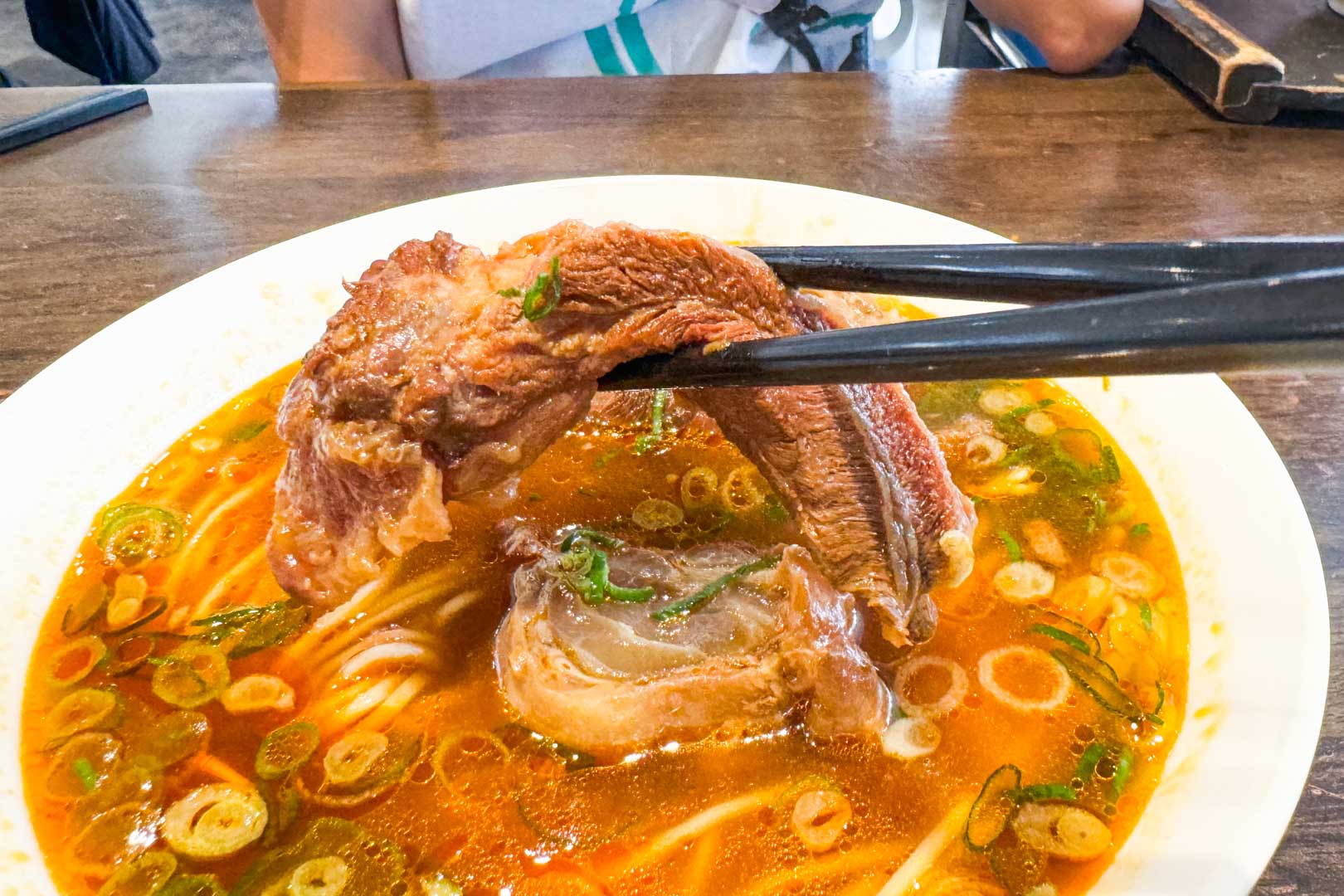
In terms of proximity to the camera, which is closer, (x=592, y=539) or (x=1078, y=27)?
(x=592, y=539)

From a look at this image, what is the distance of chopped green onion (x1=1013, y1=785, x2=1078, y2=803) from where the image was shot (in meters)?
1.57

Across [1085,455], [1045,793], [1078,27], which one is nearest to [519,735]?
[1045,793]

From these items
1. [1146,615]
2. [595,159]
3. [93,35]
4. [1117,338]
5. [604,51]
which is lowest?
[1146,615]

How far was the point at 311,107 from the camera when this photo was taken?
405 cm

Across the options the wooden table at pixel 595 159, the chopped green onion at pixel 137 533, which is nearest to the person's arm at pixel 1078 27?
the wooden table at pixel 595 159

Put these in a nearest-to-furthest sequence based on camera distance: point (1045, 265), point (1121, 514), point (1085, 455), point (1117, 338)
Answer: point (1117, 338), point (1045, 265), point (1121, 514), point (1085, 455)

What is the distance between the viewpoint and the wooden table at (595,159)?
318 centimetres

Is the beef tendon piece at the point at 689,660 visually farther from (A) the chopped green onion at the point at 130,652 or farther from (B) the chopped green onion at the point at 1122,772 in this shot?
(A) the chopped green onion at the point at 130,652

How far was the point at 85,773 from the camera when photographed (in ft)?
5.42

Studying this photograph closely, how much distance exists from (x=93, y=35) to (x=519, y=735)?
6451 millimetres

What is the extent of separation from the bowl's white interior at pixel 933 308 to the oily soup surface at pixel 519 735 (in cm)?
6

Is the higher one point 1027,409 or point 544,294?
point 544,294

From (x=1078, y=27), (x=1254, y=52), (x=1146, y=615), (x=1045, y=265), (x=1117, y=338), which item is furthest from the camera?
(x=1078, y=27)

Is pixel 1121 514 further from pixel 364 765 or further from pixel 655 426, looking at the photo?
pixel 364 765
